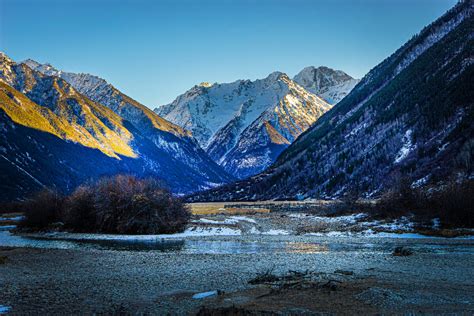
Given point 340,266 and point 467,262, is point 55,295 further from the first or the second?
point 467,262

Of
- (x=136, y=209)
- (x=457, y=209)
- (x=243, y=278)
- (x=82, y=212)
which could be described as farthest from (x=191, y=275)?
(x=82, y=212)

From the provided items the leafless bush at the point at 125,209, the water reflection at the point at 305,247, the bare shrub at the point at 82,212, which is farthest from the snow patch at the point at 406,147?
the water reflection at the point at 305,247

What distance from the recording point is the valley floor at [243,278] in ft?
71.9

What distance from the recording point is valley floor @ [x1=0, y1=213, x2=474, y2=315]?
21906 millimetres

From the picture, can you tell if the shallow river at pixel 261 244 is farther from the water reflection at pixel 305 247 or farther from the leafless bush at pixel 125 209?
the leafless bush at pixel 125 209

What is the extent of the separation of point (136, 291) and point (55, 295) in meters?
4.51

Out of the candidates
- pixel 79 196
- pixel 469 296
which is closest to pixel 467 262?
pixel 469 296

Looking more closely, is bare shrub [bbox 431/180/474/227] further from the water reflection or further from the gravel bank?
the water reflection

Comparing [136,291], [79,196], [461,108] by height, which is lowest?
[136,291]

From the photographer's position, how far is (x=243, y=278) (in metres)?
30.2

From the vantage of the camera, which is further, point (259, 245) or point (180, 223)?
point (180, 223)

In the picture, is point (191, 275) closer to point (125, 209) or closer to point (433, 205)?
point (125, 209)

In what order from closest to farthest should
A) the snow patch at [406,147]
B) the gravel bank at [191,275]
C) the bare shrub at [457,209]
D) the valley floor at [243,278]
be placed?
the valley floor at [243,278] < the gravel bank at [191,275] < the bare shrub at [457,209] < the snow patch at [406,147]

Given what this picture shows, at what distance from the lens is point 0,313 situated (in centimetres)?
2073
